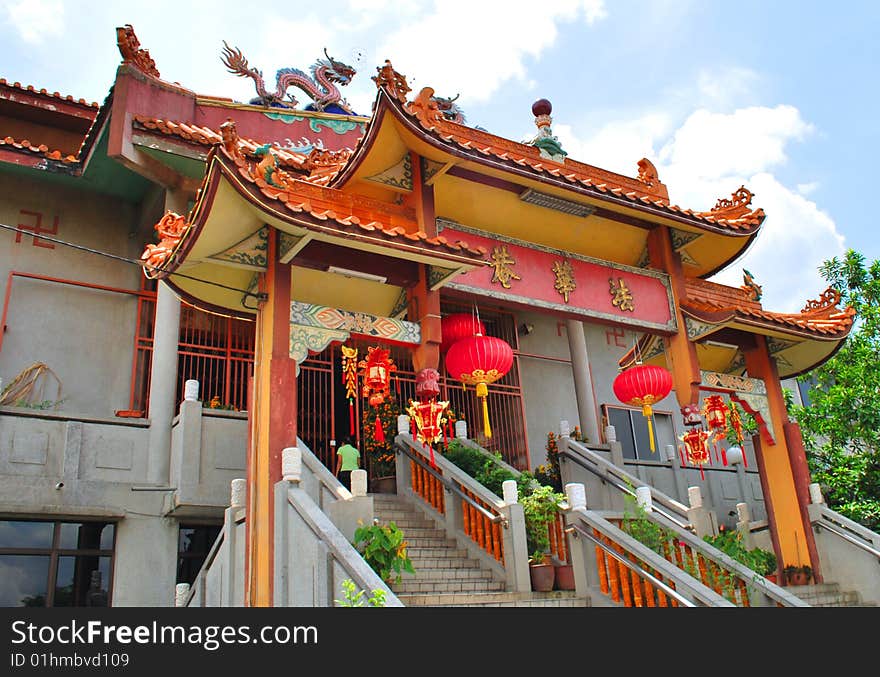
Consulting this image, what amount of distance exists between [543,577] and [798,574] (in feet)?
13.6

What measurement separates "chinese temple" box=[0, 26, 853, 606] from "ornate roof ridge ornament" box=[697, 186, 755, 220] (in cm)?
3

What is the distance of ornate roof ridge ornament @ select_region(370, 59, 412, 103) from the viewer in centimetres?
856

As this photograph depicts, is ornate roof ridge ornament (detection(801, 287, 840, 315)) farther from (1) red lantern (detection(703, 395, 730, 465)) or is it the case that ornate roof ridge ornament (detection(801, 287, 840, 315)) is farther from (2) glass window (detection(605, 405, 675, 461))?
(2) glass window (detection(605, 405, 675, 461))

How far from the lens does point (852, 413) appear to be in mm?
12125

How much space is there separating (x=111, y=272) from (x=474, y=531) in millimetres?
7185

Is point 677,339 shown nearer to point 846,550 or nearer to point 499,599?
point 846,550

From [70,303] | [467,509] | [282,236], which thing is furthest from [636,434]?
[70,303]

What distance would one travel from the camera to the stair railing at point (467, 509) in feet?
29.0

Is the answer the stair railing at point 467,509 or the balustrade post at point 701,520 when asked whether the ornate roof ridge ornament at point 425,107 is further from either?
the balustrade post at point 701,520

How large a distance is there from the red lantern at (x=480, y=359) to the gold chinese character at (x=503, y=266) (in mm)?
737

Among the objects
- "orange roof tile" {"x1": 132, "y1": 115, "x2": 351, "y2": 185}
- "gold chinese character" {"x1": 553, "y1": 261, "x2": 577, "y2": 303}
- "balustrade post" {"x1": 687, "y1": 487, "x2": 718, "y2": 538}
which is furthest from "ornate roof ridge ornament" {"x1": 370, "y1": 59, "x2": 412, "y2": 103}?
"balustrade post" {"x1": 687, "y1": 487, "x2": 718, "y2": 538}

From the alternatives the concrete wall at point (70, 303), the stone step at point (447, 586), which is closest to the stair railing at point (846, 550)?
the stone step at point (447, 586)
